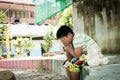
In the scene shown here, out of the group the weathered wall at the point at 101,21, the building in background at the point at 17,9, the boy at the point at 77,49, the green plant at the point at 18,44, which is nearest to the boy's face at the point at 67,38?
the boy at the point at 77,49

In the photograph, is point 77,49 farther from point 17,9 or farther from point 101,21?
point 17,9

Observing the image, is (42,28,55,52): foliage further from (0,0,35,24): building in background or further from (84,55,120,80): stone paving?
(84,55,120,80): stone paving

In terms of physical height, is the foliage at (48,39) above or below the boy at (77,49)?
below

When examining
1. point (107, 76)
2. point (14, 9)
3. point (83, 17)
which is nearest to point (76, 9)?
point (83, 17)

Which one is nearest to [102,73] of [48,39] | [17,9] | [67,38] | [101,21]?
[67,38]

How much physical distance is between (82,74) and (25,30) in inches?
701

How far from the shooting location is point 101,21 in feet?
26.3

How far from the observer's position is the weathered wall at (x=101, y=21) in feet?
24.3

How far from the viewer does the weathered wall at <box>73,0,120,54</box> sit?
7410mm

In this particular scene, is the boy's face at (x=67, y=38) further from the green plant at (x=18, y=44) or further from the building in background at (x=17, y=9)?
the building in background at (x=17, y=9)

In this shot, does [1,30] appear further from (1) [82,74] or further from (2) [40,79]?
(1) [82,74]

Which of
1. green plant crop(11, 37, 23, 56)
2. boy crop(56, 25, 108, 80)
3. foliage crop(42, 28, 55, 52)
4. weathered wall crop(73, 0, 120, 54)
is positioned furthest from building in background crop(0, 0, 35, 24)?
boy crop(56, 25, 108, 80)

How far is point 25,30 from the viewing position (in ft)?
71.7

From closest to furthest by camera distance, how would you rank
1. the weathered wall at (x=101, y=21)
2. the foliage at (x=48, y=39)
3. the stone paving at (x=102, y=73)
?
the stone paving at (x=102, y=73)
the weathered wall at (x=101, y=21)
the foliage at (x=48, y=39)
